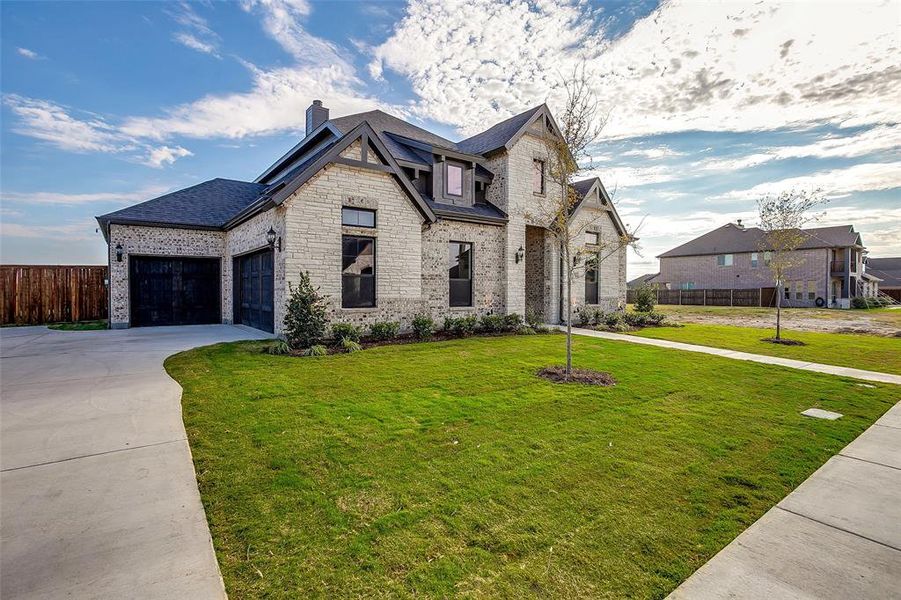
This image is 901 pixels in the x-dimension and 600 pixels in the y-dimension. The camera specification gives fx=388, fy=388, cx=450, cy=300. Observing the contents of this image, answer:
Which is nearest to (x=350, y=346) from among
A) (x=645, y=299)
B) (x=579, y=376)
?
(x=579, y=376)

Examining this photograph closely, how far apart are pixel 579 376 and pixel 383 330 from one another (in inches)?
240

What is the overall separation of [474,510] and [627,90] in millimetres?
11797

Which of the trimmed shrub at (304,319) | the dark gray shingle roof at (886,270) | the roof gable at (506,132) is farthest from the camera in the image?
the dark gray shingle roof at (886,270)

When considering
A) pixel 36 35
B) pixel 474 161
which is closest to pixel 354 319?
pixel 474 161

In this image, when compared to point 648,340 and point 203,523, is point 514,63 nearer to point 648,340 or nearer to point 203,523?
point 648,340

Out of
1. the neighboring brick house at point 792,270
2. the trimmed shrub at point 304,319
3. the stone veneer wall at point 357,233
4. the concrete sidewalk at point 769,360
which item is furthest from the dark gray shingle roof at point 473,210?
the neighboring brick house at point 792,270

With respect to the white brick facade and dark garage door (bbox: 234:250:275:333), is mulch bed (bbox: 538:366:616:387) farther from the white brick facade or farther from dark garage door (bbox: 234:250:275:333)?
dark garage door (bbox: 234:250:275:333)

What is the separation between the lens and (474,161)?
50.4 feet

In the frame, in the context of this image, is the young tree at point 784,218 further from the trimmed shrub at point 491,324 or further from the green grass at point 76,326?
the green grass at point 76,326

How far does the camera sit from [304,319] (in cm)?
973

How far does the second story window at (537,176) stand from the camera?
53.6ft

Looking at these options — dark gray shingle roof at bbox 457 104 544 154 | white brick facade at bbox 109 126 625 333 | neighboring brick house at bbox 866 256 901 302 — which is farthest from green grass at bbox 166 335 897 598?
neighboring brick house at bbox 866 256 901 302

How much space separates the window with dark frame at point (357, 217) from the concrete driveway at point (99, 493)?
248 inches

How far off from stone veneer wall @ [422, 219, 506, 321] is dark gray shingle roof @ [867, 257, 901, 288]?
62.4 m
